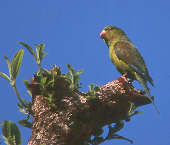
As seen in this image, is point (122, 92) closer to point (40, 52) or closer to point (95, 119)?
point (95, 119)

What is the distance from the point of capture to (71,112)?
250cm

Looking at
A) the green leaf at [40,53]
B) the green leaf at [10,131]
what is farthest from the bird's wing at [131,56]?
the green leaf at [10,131]

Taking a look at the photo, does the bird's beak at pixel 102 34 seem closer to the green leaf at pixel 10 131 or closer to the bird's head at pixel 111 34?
the bird's head at pixel 111 34

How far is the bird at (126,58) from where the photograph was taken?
402 cm

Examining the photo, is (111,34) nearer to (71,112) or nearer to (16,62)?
(16,62)

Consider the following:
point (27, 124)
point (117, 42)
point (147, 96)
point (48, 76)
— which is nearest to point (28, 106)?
point (27, 124)

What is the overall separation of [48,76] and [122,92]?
90 centimetres

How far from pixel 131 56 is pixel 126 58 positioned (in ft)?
0.38

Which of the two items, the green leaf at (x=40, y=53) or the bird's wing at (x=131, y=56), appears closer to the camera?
the green leaf at (x=40, y=53)

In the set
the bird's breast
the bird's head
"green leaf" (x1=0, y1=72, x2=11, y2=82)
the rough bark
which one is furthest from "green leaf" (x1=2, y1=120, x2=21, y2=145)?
the bird's head

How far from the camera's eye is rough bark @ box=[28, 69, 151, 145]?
7.98 ft

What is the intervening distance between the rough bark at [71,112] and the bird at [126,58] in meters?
1.10

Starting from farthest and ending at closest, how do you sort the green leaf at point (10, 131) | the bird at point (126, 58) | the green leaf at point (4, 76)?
the bird at point (126, 58)
the green leaf at point (4, 76)
the green leaf at point (10, 131)

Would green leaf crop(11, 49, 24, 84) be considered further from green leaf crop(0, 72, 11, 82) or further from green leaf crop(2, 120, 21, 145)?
green leaf crop(2, 120, 21, 145)
